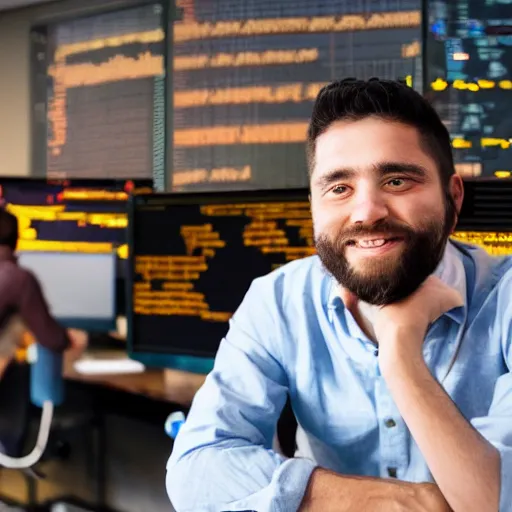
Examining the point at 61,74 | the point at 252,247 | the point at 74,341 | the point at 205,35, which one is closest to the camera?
the point at 252,247

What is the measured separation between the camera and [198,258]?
1.58 m

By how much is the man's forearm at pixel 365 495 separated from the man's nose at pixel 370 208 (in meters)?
0.36

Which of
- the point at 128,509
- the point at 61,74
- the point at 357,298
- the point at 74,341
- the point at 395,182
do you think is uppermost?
Answer: the point at 61,74

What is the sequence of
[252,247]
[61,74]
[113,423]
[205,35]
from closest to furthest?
[252,247]
[113,423]
[205,35]
[61,74]

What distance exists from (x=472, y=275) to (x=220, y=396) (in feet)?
1.41

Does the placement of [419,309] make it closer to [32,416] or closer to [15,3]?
[32,416]

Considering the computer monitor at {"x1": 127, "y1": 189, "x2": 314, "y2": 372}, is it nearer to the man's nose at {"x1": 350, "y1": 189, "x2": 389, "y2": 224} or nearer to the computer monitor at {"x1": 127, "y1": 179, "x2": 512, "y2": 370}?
the computer monitor at {"x1": 127, "y1": 179, "x2": 512, "y2": 370}

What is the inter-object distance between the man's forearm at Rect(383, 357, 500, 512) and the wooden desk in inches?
25.2

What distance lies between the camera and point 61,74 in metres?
2.81

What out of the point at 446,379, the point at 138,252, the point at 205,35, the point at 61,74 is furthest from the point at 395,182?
the point at 61,74

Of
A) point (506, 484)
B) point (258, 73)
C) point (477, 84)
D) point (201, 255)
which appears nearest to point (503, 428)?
point (506, 484)

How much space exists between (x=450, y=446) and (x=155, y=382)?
0.94 metres

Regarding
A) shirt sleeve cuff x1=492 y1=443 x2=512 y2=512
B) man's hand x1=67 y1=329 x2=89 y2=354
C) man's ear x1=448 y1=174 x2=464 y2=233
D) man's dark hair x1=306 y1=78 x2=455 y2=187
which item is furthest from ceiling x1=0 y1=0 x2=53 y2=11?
shirt sleeve cuff x1=492 y1=443 x2=512 y2=512

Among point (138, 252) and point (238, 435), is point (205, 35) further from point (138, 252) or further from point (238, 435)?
point (238, 435)
